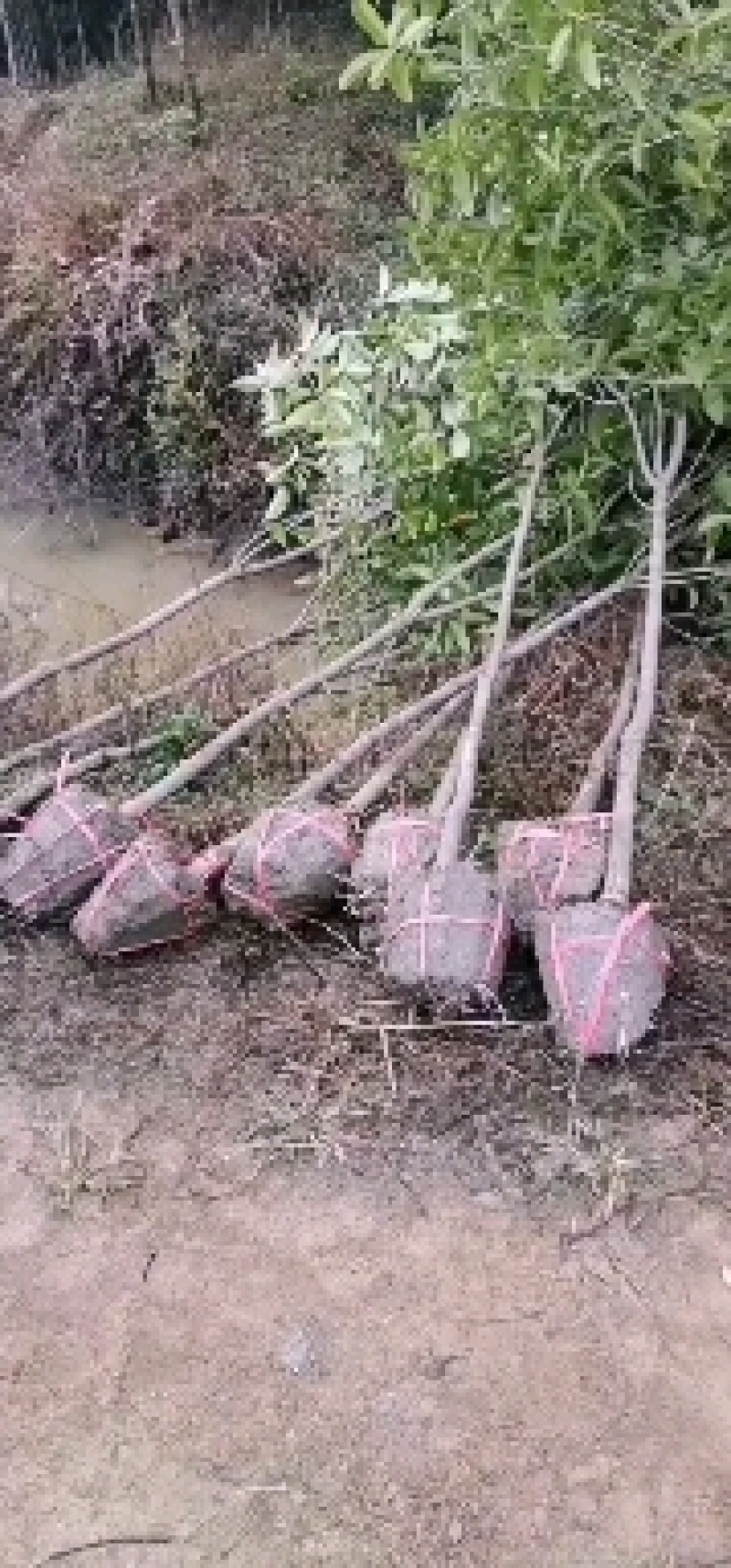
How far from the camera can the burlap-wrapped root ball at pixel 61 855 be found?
3.23 meters

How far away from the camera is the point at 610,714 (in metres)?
3.55

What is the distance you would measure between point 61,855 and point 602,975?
42.0 inches

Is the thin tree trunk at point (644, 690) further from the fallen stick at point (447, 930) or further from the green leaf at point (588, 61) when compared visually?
the green leaf at point (588, 61)

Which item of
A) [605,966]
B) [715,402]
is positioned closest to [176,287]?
[715,402]

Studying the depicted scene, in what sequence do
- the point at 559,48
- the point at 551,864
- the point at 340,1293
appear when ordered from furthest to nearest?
the point at 551,864
the point at 559,48
the point at 340,1293

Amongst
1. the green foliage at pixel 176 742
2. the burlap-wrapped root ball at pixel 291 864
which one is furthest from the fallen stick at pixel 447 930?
the green foliage at pixel 176 742

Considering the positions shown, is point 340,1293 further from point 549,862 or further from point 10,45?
point 10,45

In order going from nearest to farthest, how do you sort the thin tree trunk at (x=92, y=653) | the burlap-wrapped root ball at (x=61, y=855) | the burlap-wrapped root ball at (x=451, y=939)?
the burlap-wrapped root ball at (x=451, y=939), the burlap-wrapped root ball at (x=61, y=855), the thin tree trunk at (x=92, y=653)

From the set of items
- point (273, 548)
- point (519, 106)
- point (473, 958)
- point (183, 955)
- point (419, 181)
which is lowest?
point (273, 548)

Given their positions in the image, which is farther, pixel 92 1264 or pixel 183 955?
pixel 183 955

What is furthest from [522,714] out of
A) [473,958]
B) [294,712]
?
[473,958]

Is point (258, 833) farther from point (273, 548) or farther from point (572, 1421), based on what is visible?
point (273, 548)

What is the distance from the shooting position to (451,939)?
9.32 ft

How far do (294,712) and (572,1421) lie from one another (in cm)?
194
